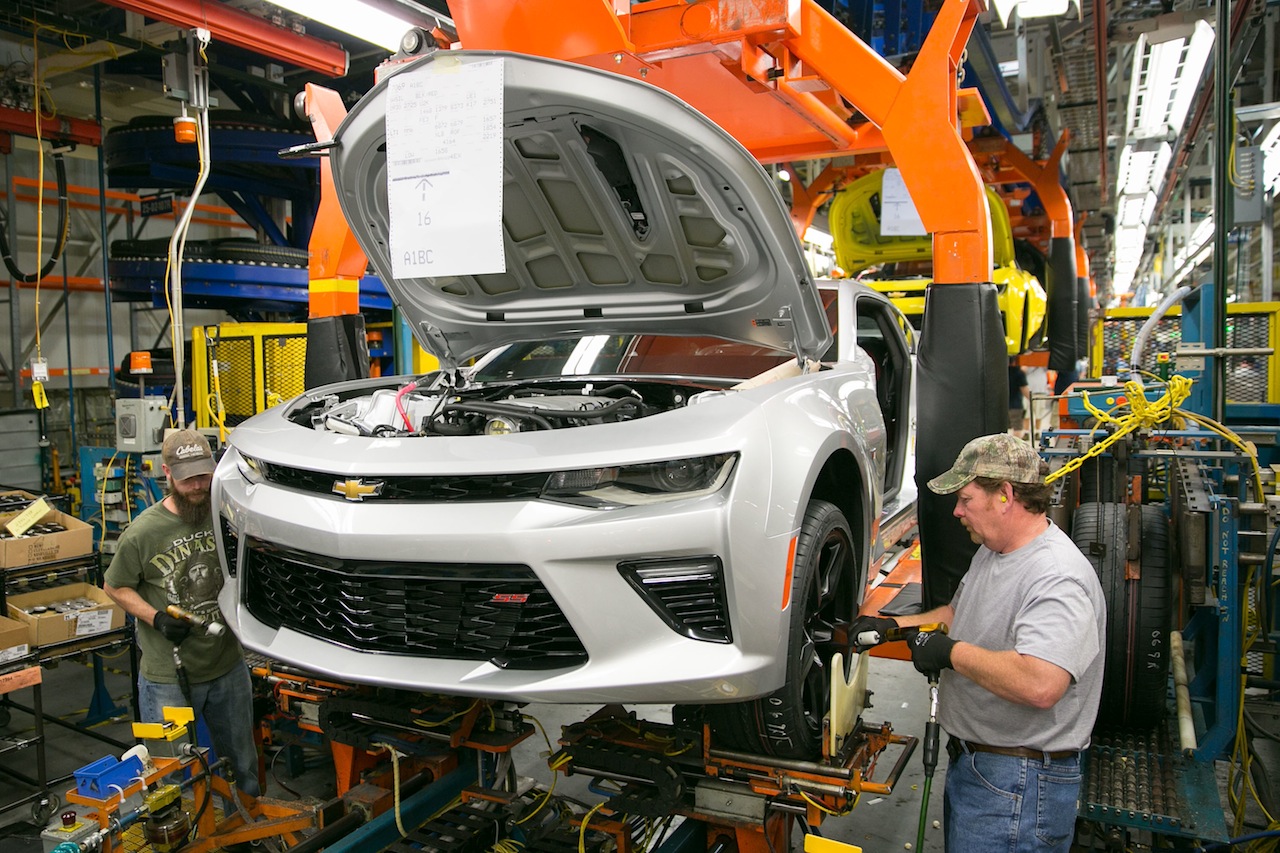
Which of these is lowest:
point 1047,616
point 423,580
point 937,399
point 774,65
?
point 1047,616

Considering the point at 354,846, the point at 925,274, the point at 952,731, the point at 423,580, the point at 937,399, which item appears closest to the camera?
the point at 423,580

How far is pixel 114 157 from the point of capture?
7.79 metres

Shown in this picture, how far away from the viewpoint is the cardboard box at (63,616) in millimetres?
3727

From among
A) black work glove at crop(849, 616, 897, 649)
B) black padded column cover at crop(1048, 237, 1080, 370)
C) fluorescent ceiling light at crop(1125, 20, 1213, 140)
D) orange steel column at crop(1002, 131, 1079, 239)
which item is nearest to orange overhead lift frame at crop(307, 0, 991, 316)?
black work glove at crop(849, 616, 897, 649)

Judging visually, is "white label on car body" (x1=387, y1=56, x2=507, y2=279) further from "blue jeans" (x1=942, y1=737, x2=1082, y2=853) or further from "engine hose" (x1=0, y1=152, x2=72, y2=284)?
"engine hose" (x1=0, y1=152, x2=72, y2=284)

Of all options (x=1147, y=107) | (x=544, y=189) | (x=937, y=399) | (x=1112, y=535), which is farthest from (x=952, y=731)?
(x=1147, y=107)

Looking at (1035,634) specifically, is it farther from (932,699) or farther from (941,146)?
(941,146)

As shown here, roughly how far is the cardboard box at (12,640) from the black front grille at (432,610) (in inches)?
82.6

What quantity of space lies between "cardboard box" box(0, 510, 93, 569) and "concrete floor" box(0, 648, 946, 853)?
29.7 inches

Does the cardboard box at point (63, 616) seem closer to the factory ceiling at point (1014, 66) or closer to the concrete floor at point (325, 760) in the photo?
the concrete floor at point (325, 760)

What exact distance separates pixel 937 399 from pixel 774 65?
1.37 m

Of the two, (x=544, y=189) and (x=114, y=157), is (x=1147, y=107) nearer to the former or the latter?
(x=544, y=189)

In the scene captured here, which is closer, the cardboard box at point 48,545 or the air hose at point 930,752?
the air hose at point 930,752

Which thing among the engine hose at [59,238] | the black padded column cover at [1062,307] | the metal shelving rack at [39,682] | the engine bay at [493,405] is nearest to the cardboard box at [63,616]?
the metal shelving rack at [39,682]
